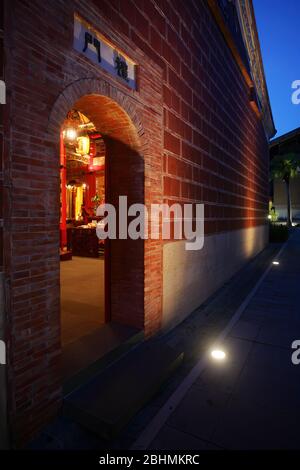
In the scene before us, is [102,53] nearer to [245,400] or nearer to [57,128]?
[57,128]

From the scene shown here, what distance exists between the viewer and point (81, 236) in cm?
1141

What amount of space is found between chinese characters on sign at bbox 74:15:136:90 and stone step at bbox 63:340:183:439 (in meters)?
3.62

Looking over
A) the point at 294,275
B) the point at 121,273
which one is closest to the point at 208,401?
the point at 121,273

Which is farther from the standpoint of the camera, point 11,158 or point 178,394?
point 178,394

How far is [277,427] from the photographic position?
245cm

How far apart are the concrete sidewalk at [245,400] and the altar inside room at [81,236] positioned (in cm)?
174

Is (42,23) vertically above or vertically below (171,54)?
below

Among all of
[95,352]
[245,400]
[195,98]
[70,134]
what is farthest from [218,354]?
[70,134]

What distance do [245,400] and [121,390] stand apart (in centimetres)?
134

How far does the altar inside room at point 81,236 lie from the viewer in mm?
4590

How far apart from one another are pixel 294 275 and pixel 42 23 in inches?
368

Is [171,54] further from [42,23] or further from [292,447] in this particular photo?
[292,447]

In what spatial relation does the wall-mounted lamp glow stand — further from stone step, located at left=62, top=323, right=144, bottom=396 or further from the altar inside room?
stone step, located at left=62, top=323, right=144, bottom=396

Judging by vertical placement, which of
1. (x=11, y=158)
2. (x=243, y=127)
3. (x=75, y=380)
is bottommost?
(x=75, y=380)
